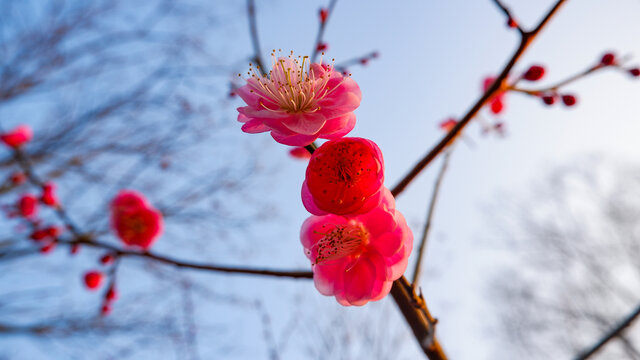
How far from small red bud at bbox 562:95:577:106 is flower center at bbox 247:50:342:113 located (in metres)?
0.71

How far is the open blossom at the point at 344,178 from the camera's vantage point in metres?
0.61

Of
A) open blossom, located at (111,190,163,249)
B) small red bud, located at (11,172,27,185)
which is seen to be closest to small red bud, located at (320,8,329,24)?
open blossom, located at (111,190,163,249)

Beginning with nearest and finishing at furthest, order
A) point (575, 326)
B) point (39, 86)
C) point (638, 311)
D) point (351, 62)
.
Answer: point (638, 311)
point (351, 62)
point (39, 86)
point (575, 326)

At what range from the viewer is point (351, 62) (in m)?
1.51

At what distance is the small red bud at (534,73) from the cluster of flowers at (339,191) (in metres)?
0.56

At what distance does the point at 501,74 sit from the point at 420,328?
2.03 ft

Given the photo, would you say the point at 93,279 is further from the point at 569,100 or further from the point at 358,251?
the point at 569,100

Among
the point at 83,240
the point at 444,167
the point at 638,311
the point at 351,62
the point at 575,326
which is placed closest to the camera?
the point at 638,311

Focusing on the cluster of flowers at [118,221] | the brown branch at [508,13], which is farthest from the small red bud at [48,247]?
the brown branch at [508,13]

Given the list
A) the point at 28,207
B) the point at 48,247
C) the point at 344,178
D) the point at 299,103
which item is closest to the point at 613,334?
the point at 344,178

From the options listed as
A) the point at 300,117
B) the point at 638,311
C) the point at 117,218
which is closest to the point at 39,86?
the point at 117,218

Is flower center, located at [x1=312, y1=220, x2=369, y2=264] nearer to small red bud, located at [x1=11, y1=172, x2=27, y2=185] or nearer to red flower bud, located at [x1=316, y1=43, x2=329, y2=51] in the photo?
red flower bud, located at [x1=316, y1=43, x2=329, y2=51]

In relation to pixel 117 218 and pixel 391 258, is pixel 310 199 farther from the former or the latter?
pixel 117 218

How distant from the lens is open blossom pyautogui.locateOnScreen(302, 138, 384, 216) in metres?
0.61
